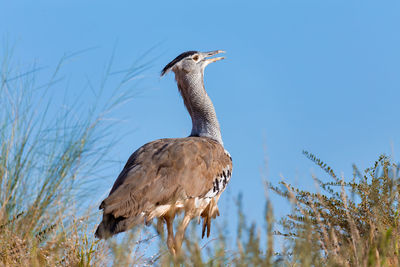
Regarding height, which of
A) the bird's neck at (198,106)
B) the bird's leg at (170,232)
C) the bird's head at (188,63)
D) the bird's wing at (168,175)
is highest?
the bird's head at (188,63)

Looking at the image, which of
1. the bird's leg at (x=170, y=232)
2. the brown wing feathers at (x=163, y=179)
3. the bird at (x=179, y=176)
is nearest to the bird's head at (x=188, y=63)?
the bird at (x=179, y=176)

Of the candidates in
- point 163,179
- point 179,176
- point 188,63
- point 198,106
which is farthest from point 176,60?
point 163,179

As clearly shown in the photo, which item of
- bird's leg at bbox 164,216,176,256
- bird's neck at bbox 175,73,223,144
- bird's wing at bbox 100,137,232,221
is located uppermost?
bird's neck at bbox 175,73,223,144

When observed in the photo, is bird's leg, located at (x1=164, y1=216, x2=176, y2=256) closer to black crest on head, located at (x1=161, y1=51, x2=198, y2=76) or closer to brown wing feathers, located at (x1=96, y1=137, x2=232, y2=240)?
brown wing feathers, located at (x1=96, y1=137, x2=232, y2=240)

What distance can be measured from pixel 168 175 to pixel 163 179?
0.09 metres

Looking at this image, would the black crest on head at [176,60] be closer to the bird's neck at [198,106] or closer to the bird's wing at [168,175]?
the bird's neck at [198,106]

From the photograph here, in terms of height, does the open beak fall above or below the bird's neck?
above

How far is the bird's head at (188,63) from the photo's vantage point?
20.5 ft

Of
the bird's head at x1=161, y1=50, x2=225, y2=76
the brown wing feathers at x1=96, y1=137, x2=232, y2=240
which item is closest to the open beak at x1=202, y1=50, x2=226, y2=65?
the bird's head at x1=161, y1=50, x2=225, y2=76

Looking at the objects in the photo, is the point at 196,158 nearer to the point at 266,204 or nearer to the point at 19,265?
the point at 19,265

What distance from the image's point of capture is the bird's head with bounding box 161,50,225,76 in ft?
20.5

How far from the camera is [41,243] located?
14.1ft

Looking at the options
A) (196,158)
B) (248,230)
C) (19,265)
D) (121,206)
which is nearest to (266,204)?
(248,230)

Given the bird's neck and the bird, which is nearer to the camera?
the bird
